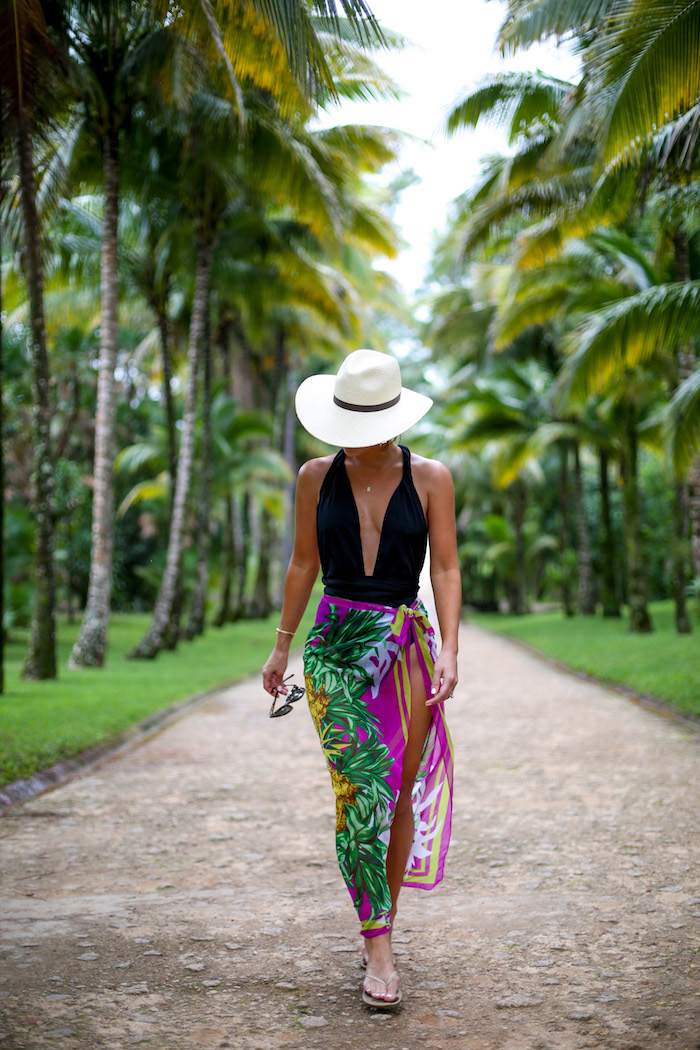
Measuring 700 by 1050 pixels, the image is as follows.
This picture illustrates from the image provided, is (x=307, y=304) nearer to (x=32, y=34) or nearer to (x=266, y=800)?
(x=32, y=34)

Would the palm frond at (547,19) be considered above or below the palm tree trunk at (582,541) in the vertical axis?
above

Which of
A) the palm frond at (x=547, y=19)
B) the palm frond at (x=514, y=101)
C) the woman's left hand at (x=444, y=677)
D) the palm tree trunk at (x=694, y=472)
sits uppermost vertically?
the palm frond at (x=514, y=101)

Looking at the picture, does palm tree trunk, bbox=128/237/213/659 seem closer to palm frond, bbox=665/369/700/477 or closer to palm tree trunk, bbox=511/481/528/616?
palm frond, bbox=665/369/700/477

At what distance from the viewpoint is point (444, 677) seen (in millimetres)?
3293

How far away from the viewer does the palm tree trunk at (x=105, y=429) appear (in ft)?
43.9

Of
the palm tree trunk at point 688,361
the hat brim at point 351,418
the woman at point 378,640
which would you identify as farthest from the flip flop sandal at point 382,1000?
the palm tree trunk at point 688,361

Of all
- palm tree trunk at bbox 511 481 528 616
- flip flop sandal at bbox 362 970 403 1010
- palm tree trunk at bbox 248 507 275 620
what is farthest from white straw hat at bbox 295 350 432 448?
palm tree trunk at bbox 511 481 528 616

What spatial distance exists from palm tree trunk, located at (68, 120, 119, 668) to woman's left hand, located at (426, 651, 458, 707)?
10.7 metres

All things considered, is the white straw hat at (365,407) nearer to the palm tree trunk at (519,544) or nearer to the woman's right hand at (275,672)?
the woman's right hand at (275,672)

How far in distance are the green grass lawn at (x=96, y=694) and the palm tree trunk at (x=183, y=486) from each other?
1.40 feet

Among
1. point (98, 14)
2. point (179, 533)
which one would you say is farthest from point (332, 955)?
point (179, 533)

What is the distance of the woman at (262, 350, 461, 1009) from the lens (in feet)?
10.6

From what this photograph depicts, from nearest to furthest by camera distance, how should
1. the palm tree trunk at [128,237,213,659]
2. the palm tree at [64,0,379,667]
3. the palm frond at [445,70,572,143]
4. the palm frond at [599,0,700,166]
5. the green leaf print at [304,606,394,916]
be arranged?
the green leaf print at [304,606,394,916] < the palm tree at [64,0,379,667] < the palm frond at [599,0,700,166] < the palm frond at [445,70,572,143] < the palm tree trunk at [128,237,213,659]

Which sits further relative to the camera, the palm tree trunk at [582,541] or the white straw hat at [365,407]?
the palm tree trunk at [582,541]
